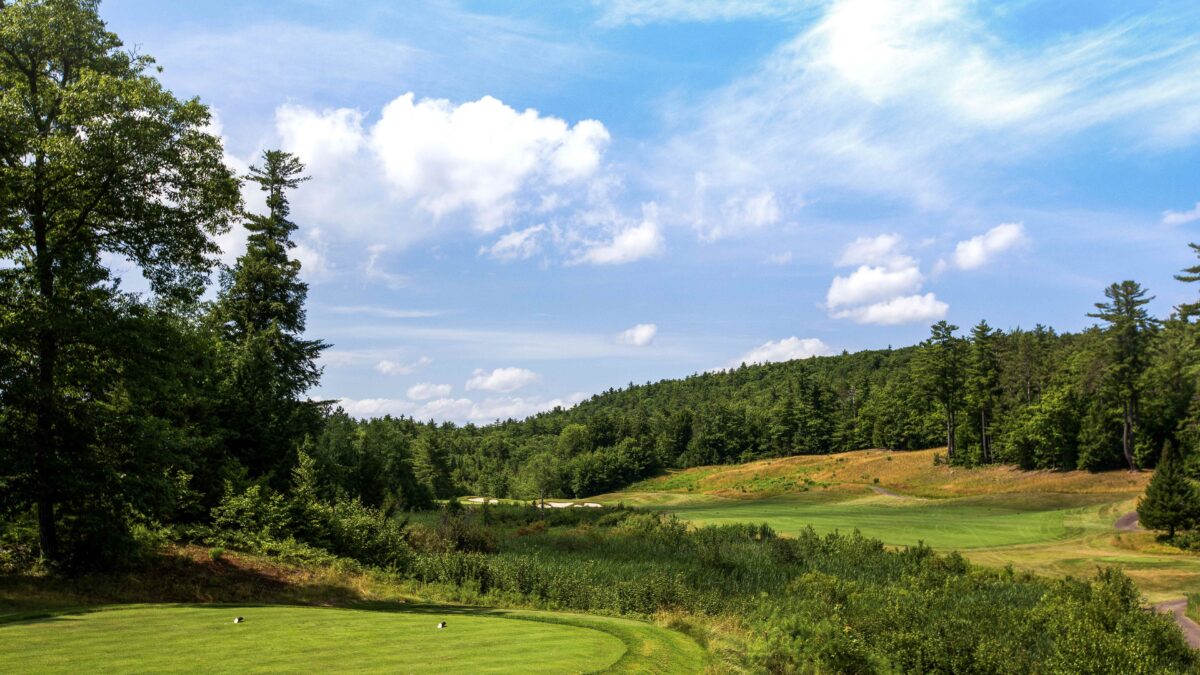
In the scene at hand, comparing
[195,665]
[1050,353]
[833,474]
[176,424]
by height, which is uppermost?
[1050,353]

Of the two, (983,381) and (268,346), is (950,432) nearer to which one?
(983,381)

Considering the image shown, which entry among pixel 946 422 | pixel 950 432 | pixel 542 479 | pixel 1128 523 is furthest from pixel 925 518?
pixel 542 479

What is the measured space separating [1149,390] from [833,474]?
3528 cm

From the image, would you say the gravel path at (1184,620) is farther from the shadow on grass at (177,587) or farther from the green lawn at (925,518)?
the shadow on grass at (177,587)

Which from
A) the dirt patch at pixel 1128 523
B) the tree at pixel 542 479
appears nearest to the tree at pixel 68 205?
the dirt patch at pixel 1128 523

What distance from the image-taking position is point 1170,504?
4053cm

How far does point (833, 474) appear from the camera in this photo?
302 ft

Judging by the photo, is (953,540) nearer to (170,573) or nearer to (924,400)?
(170,573)

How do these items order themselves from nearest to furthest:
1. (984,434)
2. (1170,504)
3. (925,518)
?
(1170,504) < (925,518) < (984,434)

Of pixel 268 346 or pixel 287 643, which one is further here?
pixel 268 346

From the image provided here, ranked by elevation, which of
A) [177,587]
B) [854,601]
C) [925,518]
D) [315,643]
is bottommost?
[925,518]

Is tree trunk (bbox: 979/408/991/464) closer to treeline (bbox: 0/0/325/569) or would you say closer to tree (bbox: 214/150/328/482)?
tree (bbox: 214/150/328/482)

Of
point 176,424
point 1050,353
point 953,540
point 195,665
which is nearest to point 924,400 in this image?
point 1050,353

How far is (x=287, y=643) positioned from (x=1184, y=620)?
28533 mm
